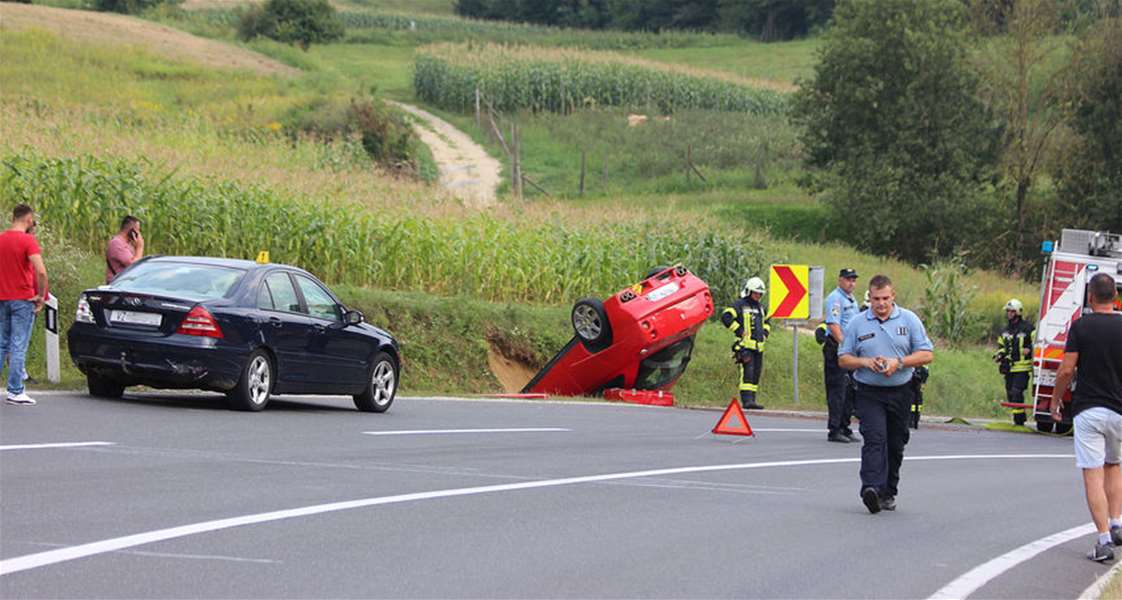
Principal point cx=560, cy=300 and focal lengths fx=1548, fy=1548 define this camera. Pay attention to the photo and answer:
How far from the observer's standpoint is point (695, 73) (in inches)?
3194

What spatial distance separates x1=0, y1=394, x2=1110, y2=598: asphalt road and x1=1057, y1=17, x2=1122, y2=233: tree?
40.0 metres

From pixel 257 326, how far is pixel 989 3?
50.1 metres

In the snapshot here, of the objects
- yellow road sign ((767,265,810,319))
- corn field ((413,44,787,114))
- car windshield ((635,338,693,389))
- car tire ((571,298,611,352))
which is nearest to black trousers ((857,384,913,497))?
car tire ((571,298,611,352))

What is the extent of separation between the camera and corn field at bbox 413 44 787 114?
240 feet

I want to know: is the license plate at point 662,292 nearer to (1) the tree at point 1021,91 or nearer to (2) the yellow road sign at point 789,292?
(2) the yellow road sign at point 789,292

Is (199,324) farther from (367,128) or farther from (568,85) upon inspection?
(568,85)

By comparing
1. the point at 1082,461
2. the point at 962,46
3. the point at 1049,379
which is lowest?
the point at 1049,379

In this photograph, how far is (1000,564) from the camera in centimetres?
1009

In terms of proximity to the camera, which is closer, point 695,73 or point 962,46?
point 962,46

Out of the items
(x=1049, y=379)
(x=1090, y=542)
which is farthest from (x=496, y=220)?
(x=1090, y=542)

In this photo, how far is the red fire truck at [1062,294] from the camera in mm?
23516

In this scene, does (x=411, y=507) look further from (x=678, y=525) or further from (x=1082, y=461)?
(x=1082, y=461)

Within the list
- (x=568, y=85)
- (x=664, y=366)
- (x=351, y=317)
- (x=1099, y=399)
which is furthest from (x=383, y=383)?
(x=568, y=85)

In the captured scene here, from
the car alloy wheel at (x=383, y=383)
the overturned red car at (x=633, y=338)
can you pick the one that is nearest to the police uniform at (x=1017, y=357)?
the overturned red car at (x=633, y=338)
